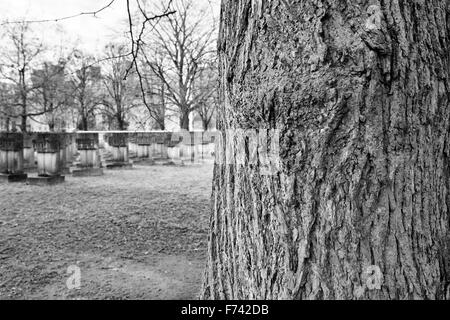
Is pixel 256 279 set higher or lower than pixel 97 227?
higher

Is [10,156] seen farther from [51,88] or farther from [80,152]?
[51,88]

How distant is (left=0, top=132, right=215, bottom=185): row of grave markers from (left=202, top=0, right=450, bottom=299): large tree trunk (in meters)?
9.87

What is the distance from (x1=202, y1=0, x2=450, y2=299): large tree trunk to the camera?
135 cm

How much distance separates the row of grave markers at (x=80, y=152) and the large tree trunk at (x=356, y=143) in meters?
9.87

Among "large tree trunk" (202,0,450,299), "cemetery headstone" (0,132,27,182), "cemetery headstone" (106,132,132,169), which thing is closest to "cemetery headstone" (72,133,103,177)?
"cemetery headstone" (0,132,27,182)

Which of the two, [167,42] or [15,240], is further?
[167,42]

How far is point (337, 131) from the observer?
1.36 metres

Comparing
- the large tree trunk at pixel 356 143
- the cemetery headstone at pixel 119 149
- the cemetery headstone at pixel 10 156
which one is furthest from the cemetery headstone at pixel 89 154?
the large tree trunk at pixel 356 143

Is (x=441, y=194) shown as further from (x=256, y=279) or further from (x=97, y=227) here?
(x=97, y=227)

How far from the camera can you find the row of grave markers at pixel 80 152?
10211 mm

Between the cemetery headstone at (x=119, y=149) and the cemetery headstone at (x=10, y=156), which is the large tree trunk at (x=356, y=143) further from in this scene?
the cemetery headstone at (x=119, y=149)

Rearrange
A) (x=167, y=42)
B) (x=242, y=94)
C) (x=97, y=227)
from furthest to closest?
(x=167, y=42) → (x=97, y=227) → (x=242, y=94)
